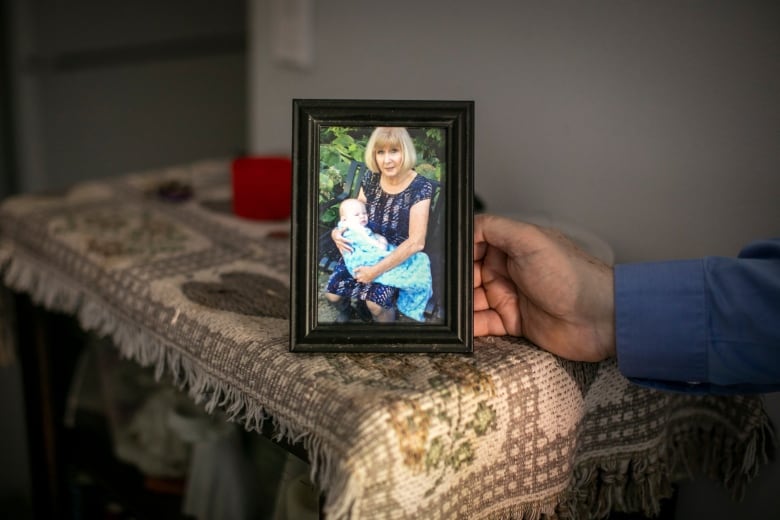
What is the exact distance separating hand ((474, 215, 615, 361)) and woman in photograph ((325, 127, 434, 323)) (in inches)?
3.0

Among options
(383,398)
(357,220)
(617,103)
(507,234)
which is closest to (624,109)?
(617,103)

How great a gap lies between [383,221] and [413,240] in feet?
0.11

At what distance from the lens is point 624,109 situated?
2.91ft

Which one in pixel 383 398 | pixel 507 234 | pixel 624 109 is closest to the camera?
pixel 383 398

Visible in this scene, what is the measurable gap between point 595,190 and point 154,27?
1.66 meters

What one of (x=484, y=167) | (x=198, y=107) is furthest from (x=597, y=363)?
(x=198, y=107)

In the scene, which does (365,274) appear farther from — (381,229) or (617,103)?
(617,103)

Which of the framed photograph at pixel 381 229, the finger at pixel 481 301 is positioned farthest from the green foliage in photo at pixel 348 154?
the finger at pixel 481 301

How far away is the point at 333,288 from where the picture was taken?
27.1 inches

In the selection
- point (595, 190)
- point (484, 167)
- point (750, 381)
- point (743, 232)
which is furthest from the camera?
point (484, 167)

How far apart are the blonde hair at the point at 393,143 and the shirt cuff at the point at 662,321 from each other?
0.22 meters

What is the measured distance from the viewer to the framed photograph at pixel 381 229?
68 cm

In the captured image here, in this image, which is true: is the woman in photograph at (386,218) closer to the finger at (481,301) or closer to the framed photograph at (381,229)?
the framed photograph at (381,229)

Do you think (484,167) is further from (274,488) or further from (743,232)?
(274,488)
